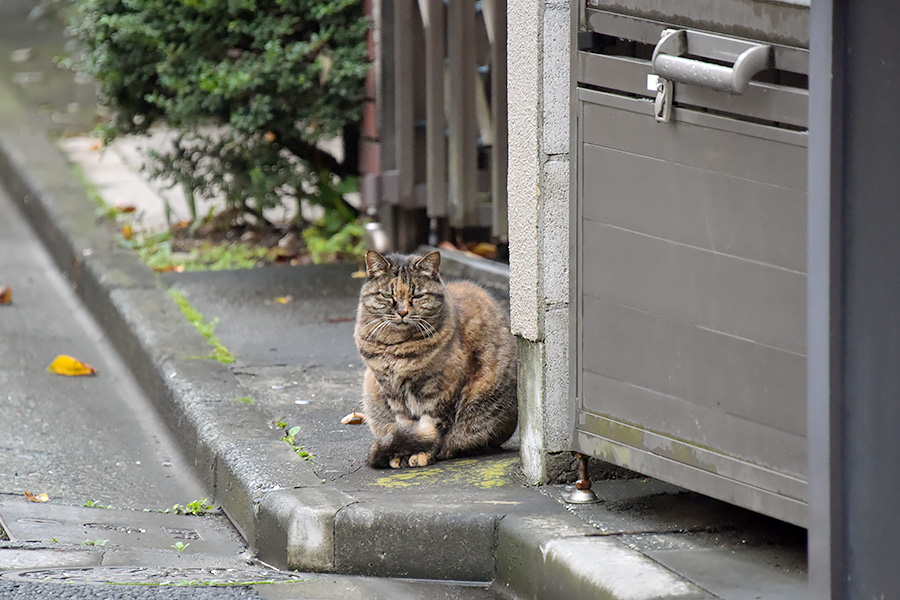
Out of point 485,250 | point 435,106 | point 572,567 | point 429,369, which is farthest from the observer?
point 485,250

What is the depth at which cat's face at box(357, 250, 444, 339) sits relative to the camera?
174 inches

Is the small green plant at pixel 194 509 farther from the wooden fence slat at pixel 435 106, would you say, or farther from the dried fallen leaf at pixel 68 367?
the wooden fence slat at pixel 435 106

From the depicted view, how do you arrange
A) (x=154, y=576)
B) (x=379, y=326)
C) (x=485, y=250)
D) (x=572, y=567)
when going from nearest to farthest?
(x=572, y=567)
(x=154, y=576)
(x=379, y=326)
(x=485, y=250)

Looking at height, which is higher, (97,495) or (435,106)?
(435,106)

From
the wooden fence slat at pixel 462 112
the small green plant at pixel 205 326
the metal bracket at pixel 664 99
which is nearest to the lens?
the metal bracket at pixel 664 99

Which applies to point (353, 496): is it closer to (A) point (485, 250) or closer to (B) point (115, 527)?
(B) point (115, 527)

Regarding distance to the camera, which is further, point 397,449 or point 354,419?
point 354,419

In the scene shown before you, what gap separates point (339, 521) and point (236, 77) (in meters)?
3.46

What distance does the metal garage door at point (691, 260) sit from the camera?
3.04 m

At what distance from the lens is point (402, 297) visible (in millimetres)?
4430

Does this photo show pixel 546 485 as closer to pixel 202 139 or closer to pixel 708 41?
pixel 708 41

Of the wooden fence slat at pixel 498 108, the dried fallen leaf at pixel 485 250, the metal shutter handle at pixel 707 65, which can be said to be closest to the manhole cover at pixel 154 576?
the metal shutter handle at pixel 707 65

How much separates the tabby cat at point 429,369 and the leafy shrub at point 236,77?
8.25 ft

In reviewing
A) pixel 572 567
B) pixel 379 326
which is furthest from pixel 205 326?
pixel 572 567
